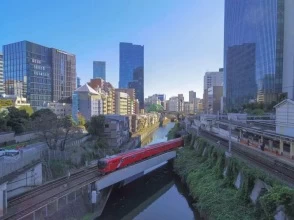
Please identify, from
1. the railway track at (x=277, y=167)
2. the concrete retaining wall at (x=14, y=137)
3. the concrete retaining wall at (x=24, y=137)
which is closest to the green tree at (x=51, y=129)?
the concrete retaining wall at (x=14, y=137)

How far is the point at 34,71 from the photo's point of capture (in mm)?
104562

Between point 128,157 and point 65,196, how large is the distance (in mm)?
11525

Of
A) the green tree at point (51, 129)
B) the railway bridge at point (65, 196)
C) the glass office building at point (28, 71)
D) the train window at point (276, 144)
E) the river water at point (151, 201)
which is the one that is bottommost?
the river water at point (151, 201)

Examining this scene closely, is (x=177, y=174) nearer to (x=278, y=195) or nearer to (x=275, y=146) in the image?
(x=275, y=146)

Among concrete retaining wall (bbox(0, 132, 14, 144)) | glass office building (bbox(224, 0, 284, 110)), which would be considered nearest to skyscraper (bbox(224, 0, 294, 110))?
glass office building (bbox(224, 0, 284, 110))

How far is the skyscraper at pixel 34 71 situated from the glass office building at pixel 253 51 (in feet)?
213

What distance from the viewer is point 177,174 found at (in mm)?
40469

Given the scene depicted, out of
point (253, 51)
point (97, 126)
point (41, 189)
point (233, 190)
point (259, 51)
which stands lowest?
point (233, 190)

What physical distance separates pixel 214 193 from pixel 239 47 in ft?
244

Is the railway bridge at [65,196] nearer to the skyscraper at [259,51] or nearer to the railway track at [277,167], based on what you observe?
the railway track at [277,167]

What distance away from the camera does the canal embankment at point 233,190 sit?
52.6ft

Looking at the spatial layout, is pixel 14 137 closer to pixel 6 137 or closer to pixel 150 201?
pixel 6 137

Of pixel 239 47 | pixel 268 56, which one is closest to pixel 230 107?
pixel 239 47

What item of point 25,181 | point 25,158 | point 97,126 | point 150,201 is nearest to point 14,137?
point 97,126
